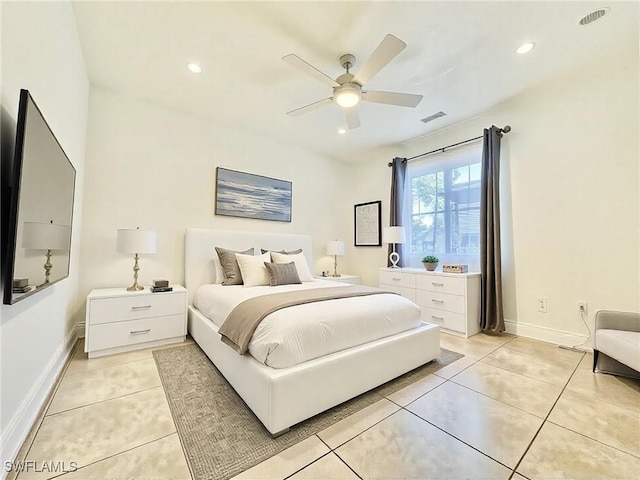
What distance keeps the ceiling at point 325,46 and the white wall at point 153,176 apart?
0.98 ft

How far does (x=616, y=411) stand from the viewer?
5.48 ft

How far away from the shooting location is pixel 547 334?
2.89 metres

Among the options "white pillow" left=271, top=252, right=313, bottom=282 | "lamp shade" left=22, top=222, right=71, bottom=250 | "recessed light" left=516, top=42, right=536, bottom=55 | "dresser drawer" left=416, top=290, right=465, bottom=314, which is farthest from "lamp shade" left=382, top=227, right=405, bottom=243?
"lamp shade" left=22, top=222, right=71, bottom=250

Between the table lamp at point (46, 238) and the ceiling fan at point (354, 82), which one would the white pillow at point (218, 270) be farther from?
the ceiling fan at point (354, 82)

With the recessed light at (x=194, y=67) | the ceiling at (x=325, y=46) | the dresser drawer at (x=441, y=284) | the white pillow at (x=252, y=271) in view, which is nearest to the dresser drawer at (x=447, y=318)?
the dresser drawer at (x=441, y=284)

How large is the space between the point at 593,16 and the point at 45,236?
3893mm

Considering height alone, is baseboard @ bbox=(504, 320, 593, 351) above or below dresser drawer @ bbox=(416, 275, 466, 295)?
below

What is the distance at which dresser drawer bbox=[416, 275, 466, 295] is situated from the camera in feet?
10.4

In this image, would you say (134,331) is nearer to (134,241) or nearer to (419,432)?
(134,241)

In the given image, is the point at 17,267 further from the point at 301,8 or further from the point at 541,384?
the point at 541,384

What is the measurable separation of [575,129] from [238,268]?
154 inches

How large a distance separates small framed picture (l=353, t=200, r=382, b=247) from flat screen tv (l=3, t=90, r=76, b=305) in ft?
13.2

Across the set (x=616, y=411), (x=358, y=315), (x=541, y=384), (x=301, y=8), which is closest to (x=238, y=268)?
(x=358, y=315)

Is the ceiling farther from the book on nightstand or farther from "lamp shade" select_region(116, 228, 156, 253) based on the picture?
the book on nightstand
